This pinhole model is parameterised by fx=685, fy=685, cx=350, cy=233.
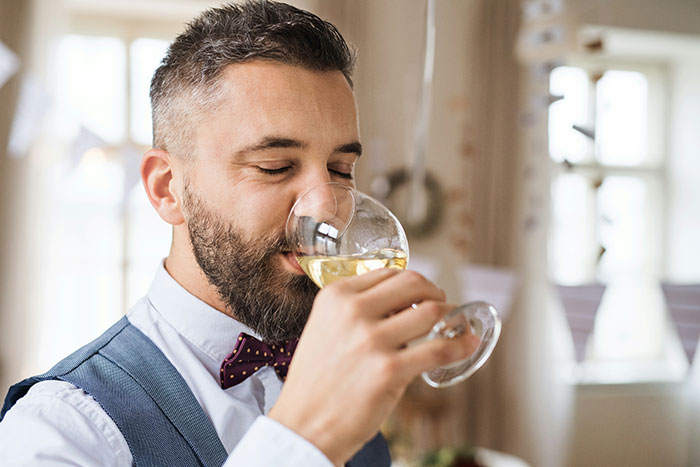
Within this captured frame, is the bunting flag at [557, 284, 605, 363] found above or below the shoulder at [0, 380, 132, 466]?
below

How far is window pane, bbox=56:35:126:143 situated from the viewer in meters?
4.54

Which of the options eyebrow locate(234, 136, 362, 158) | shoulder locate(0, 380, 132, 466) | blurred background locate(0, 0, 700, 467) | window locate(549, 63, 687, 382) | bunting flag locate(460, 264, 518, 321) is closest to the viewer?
shoulder locate(0, 380, 132, 466)

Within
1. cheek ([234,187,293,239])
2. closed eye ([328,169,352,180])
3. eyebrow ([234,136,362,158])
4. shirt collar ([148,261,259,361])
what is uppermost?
eyebrow ([234,136,362,158])

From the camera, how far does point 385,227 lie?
3.12ft

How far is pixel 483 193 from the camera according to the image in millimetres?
5094

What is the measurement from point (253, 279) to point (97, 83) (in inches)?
159

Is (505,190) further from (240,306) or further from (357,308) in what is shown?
(357,308)

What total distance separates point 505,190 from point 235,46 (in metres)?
4.23

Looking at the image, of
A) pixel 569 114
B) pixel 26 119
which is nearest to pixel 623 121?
pixel 569 114

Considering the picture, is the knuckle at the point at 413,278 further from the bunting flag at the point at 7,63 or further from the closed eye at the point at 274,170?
the bunting flag at the point at 7,63

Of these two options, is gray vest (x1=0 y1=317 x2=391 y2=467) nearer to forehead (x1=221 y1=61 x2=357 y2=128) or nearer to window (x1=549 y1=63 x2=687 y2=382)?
forehead (x1=221 y1=61 x2=357 y2=128)

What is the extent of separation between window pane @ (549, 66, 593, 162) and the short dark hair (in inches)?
166

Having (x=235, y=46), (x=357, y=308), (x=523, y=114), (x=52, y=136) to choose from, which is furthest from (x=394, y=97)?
(x=357, y=308)

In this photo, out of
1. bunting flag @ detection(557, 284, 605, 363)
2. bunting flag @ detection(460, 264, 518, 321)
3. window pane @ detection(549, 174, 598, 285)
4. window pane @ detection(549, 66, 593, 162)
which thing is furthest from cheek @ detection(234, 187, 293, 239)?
window pane @ detection(549, 174, 598, 285)
